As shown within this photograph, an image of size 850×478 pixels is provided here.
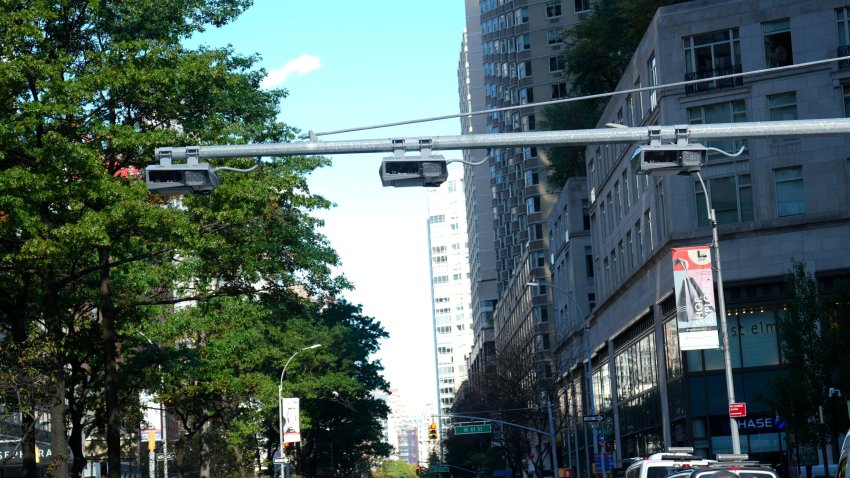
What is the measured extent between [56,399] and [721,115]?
3414 cm

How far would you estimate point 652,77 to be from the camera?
191 feet

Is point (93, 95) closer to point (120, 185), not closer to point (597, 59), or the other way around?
point (120, 185)

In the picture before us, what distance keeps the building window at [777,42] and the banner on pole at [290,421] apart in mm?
29788

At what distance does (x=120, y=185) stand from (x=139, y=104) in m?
4.18

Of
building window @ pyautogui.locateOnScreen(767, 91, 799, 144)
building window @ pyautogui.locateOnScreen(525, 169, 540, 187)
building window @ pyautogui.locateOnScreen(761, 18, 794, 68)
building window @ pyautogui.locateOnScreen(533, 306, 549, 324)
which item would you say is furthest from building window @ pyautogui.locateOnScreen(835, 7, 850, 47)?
building window @ pyautogui.locateOnScreen(525, 169, 540, 187)

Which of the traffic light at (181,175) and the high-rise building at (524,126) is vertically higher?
the high-rise building at (524,126)

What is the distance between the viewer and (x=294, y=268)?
43.8 metres

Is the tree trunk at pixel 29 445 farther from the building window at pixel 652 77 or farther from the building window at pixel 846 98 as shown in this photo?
the building window at pixel 846 98

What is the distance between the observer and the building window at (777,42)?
53.6m

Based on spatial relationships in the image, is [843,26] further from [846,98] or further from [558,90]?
[558,90]

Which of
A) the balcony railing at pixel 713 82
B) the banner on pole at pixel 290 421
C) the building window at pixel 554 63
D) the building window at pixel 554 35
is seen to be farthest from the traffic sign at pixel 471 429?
the building window at pixel 554 35

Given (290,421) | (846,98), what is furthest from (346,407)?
(846,98)

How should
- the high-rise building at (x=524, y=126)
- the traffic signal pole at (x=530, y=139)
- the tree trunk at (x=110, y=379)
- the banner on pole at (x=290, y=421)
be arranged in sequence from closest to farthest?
the traffic signal pole at (x=530, y=139) → the tree trunk at (x=110, y=379) → the banner on pole at (x=290, y=421) → the high-rise building at (x=524, y=126)

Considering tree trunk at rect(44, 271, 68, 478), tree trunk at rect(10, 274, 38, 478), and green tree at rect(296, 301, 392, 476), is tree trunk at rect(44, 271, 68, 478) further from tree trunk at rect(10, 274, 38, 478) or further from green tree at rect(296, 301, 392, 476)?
green tree at rect(296, 301, 392, 476)
